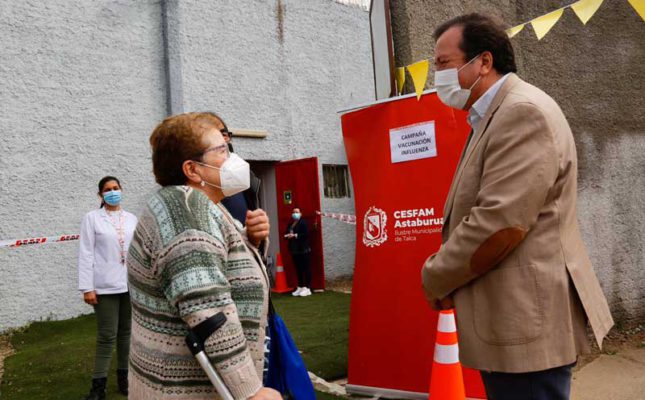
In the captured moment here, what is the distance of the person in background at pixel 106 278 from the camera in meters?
4.92

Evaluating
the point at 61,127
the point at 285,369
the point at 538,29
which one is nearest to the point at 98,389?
the point at 285,369

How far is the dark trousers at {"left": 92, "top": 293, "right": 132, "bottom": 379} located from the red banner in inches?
82.4

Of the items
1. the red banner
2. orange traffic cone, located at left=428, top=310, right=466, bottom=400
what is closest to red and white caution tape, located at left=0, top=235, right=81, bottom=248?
the red banner

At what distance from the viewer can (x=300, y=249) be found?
37.2 ft

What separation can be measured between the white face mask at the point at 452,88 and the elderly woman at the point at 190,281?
3.21 ft

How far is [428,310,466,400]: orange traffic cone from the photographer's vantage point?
140 inches

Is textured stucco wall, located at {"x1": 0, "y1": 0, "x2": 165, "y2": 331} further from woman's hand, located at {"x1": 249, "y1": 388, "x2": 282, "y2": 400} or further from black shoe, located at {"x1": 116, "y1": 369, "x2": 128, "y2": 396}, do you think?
woman's hand, located at {"x1": 249, "y1": 388, "x2": 282, "y2": 400}

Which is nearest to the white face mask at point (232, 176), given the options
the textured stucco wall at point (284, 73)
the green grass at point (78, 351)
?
the green grass at point (78, 351)

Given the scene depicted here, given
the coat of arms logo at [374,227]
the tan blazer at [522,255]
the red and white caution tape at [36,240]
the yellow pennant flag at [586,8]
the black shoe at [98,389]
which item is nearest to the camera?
the tan blazer at [522,255]

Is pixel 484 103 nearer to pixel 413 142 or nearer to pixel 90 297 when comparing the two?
pixel 413 142

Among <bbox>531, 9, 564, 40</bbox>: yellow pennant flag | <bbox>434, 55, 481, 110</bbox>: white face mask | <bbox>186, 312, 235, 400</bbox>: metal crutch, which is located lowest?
<bbox>186, 312, 235, 400</bbox>: metal crutch

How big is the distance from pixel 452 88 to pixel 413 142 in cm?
189

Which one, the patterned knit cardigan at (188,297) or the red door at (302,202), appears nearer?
the patterned knit cardigan at (188,297)

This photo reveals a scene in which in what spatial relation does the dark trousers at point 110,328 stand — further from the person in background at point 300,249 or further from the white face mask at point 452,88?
the person in background at point 300,249
